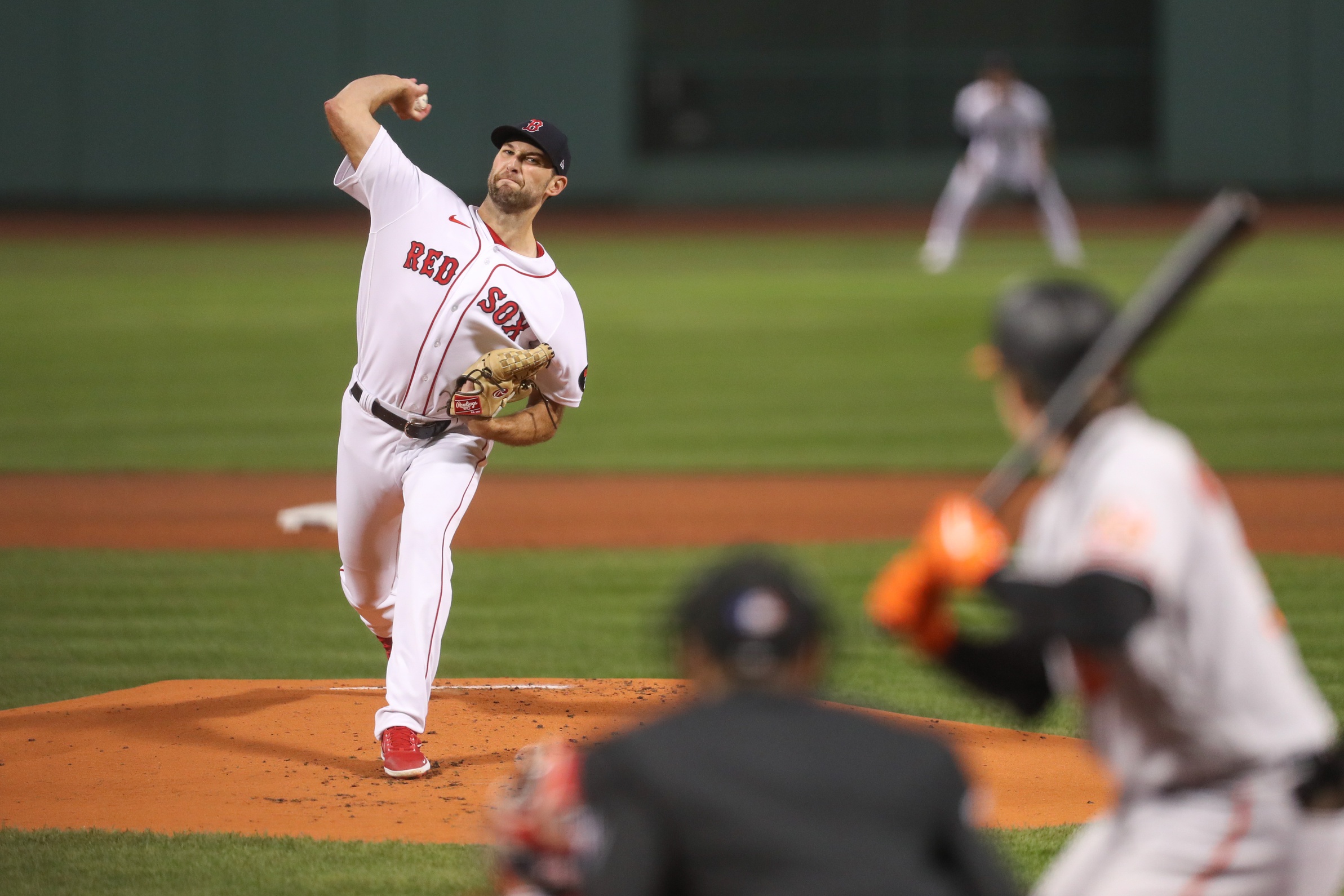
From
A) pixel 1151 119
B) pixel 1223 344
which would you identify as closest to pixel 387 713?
pixel 1223 344

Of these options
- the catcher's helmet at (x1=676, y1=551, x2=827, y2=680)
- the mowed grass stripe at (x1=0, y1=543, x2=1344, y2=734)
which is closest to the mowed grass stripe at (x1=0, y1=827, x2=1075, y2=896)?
the mowed grass stripe at (x1=0, y1=543, x2=1344, y2=734)

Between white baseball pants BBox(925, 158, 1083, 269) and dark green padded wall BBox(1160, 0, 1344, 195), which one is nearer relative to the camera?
white baseball pants BBox(925, 158, 1083, 269)

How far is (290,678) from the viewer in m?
6.75

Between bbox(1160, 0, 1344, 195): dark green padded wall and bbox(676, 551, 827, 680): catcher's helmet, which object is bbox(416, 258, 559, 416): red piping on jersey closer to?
bbox(676, 551, 827, 680): catcher's helmet

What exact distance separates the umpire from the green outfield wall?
1067 inches

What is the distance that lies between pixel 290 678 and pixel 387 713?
5.98 feet

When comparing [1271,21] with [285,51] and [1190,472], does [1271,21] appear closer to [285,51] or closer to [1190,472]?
[285,51]

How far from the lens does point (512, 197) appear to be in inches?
217

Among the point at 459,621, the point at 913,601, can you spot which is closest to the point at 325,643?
the point at 459,621

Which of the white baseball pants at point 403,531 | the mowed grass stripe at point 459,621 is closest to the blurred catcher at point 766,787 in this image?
the white baseball pants at point 403,531

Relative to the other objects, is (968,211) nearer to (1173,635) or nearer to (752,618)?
(1173,635)

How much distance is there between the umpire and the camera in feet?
6.75

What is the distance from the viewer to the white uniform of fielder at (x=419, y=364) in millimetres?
5098

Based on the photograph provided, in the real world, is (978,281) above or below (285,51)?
below
